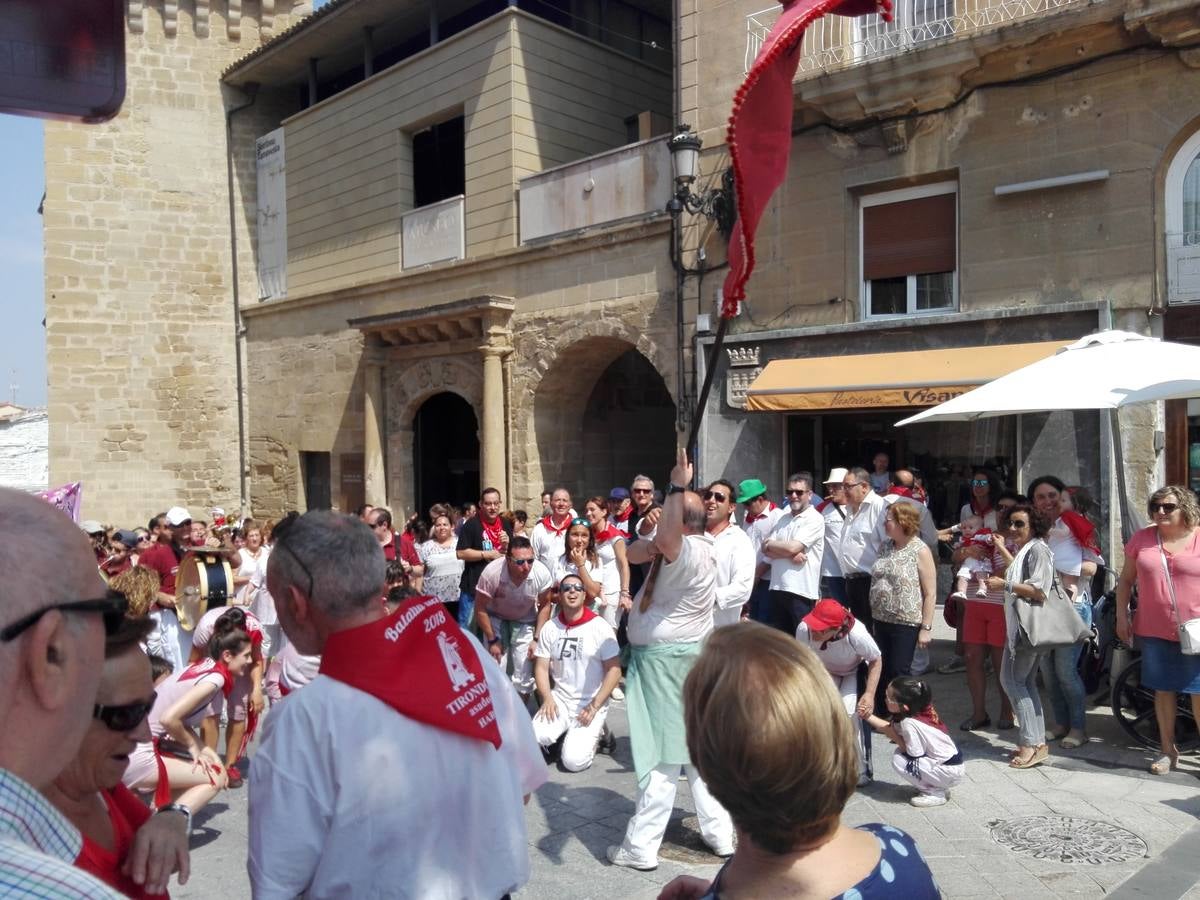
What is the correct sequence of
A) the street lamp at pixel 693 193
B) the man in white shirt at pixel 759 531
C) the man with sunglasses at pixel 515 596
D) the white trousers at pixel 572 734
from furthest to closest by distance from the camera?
the street lamp at pixel 693 193, the man in white shirt at pixel 759 531, the man with sunglasses at pixel 515 596, the white trousers at pixel 572 734

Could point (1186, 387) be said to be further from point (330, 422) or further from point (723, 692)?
point (330, 422)

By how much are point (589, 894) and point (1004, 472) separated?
A: 774 cm

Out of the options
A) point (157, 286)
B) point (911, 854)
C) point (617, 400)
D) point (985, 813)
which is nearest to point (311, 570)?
point (911, 854)

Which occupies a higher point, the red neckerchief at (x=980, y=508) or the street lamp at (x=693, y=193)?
the street lamp at (x=693, y=193)

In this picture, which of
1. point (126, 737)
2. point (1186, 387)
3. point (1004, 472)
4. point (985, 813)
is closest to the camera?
point (126, 737)

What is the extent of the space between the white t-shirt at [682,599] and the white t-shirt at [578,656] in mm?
1617

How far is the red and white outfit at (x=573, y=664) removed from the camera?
252 inches

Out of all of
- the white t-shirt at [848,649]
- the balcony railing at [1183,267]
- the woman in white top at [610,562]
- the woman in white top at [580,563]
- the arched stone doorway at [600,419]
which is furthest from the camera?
the arched stone doorway at [600,419]

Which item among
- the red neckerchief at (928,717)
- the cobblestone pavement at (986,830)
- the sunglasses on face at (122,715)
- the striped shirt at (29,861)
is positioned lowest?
the cobblestone pavement at (986,830)

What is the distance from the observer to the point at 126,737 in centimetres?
220

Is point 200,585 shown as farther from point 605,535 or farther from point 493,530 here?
point 605,535

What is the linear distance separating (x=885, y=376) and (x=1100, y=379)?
390cm

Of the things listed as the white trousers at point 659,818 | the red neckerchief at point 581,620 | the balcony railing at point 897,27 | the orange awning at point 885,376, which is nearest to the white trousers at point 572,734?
the red neckerchief at point 581,620

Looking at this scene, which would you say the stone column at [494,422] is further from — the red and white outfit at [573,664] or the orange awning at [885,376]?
the red and white outfit at [573,664]
